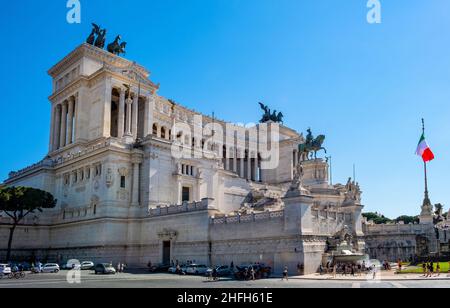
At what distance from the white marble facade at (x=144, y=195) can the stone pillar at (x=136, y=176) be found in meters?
0.15

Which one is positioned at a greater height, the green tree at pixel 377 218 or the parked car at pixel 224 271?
the green tree at pixel 377 218

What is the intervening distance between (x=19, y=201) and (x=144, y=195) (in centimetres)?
1775

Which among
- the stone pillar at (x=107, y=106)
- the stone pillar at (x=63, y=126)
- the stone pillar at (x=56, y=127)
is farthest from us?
the stone pillar at (x=56, y=127)

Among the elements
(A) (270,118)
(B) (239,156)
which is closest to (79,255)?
(B) (239,156)

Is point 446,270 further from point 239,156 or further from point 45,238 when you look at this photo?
point 239,156

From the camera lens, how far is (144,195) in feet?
213

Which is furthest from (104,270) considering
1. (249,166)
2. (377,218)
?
(377,218)

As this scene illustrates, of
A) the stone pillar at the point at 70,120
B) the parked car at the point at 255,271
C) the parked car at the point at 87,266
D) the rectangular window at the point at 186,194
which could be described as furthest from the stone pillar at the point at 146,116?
the parked car at the point at 255,271

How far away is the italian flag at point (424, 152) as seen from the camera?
6247 centimetres

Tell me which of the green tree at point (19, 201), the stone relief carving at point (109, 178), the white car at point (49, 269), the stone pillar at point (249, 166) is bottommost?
the white car at point (49, 269)

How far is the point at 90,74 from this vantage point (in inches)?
3300

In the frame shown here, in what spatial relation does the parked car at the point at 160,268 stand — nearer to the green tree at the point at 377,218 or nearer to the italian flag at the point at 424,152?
the italian flag at the point at 424,152

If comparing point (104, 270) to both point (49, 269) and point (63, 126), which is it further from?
point (63, 126)

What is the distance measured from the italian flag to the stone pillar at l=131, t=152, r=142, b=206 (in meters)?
39.1
